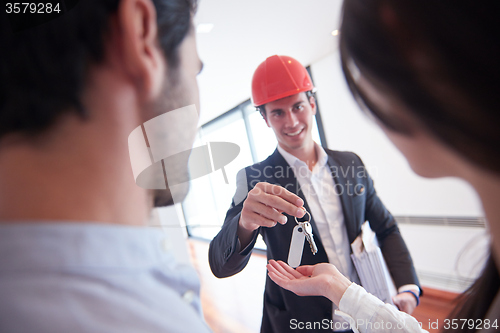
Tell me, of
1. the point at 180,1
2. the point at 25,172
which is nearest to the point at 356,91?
the point at 180,1

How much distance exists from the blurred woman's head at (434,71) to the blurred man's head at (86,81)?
0.16 metres

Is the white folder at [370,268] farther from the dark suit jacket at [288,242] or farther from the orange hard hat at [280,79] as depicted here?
the orange hard hat at [280,79]

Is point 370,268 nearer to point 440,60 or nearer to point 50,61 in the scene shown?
point 440,60

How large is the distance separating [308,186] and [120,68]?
304mm

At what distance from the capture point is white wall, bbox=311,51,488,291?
27 cm

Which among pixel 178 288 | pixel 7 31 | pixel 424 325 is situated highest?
pixel 7 31

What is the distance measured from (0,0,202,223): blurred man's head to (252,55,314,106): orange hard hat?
0.62 ft

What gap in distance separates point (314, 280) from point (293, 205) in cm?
12

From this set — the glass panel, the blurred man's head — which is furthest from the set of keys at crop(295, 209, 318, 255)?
the blurred man's head

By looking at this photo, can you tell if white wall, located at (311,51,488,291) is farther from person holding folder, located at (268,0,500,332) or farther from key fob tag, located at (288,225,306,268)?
key fob tag, located at (288,225,306,268)

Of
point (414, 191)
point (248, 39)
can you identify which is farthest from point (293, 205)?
point (248, 39)

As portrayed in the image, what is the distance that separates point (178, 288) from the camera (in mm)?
213

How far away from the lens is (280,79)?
0.38 meters

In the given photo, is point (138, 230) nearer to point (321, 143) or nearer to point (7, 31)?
point (7, 31)
